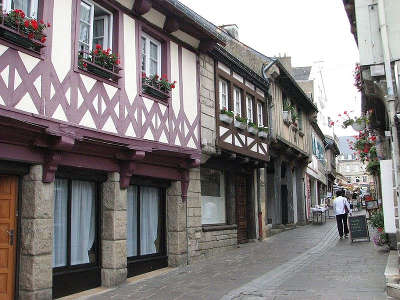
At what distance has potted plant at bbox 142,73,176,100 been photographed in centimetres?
947

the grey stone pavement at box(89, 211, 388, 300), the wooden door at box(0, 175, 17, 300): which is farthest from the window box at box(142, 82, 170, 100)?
the grey stone pavement at box(89, 211, 388, 300)

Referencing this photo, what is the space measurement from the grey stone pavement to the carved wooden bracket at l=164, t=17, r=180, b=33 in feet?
17.0

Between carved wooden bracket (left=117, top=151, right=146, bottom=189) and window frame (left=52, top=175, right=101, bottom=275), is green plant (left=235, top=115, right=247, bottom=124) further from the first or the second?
window frame (left=52, top=175, right=101, bottom=275)

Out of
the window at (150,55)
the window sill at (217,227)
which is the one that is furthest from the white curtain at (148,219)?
the window at (150,55)

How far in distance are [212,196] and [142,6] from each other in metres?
5.77

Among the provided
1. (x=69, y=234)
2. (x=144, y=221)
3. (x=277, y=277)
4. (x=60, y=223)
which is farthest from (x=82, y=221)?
(x=277, y=277)

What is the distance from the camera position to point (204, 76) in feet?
39.0

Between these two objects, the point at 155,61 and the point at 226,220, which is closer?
the point at 155,61

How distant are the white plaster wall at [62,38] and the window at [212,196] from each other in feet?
18.4

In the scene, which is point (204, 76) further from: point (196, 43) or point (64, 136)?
point (64, 136)

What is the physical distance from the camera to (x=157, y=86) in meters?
9.78

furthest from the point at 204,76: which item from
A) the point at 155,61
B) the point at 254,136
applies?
the point at 254,136

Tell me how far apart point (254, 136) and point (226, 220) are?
2711 mm

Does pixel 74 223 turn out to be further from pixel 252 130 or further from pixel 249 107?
pixel 249 107
